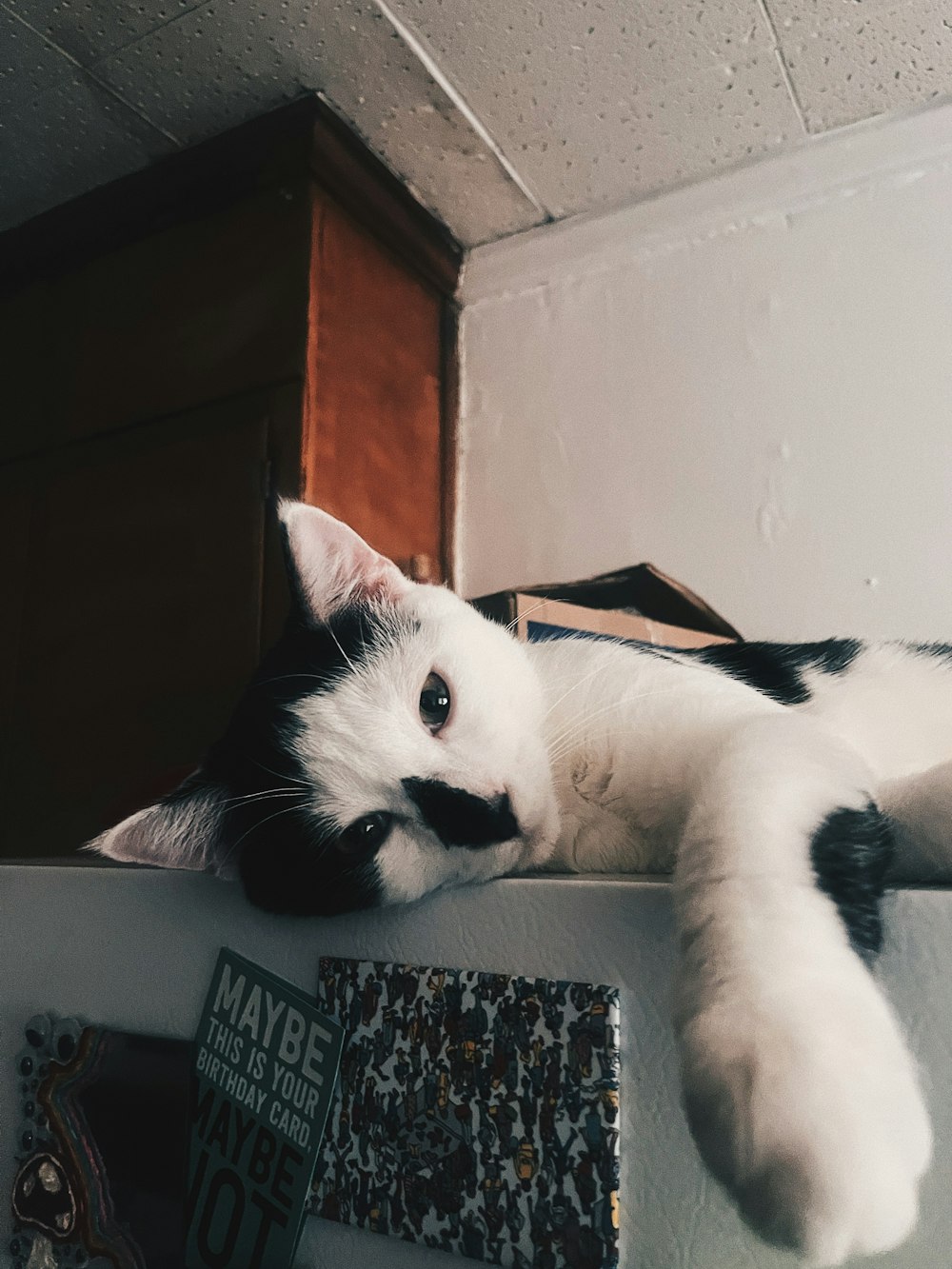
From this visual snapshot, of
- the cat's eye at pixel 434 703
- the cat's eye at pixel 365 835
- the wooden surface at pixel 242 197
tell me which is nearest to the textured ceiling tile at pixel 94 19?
the wooden surface at pixel 242 197

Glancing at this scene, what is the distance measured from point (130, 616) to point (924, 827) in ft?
5.05

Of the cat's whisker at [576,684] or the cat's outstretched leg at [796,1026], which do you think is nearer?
the cat's outstretched leg at [796,1026]

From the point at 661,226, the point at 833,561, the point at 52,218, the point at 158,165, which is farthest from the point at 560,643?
the point at 52,218

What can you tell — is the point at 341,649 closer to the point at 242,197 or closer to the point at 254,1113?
the point at 254,1113

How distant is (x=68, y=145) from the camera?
1735mm

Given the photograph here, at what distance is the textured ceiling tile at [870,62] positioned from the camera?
1.42 meters

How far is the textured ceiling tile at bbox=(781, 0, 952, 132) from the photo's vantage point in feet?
4.66

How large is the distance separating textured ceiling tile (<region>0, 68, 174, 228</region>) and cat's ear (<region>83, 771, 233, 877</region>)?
1.51 meters

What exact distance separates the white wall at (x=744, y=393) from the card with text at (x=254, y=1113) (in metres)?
1.25

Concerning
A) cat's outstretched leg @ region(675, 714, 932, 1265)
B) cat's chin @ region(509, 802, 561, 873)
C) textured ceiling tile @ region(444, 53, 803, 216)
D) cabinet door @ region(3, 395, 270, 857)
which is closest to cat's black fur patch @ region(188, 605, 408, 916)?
cat's chin @ region(509, 802, 561, 873)

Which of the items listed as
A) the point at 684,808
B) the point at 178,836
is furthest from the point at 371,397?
the point at 684,808

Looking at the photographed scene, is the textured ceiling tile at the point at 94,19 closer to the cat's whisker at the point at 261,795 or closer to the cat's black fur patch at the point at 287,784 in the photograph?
the cat's black fur patch at the point at 287,784

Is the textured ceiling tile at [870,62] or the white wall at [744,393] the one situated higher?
the textured ceiling tile at [870,62]

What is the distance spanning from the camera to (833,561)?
157 centimetres
